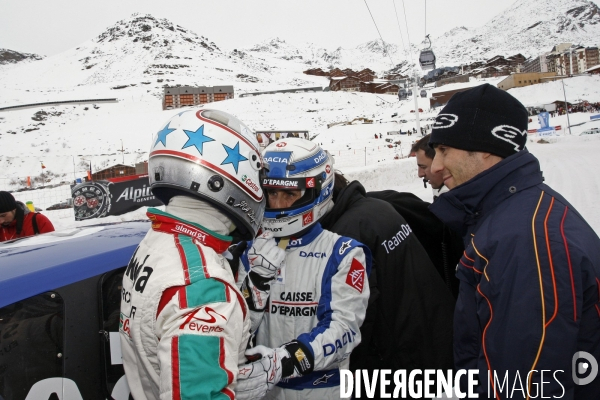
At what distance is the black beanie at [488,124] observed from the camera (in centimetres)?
205

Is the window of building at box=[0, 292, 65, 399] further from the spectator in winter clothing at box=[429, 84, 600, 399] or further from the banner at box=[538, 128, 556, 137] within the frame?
the banner at box=[538, 128, 556, 137]

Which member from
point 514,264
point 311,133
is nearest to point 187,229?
point 514,264

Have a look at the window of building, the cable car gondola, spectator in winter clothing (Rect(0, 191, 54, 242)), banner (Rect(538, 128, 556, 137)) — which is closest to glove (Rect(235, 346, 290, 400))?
the window of building

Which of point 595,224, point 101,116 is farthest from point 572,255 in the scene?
point 101,116

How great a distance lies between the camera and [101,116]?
85062 mm

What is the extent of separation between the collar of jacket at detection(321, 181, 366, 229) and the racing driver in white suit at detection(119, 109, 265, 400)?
899mm

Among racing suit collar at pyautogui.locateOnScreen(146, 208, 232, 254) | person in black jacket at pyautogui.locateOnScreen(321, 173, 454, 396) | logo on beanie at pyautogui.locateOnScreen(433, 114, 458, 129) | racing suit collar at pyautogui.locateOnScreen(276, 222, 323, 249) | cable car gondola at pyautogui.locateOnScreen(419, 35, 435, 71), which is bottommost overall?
person in black jacket at pyautogui.locateOnScreen(321, 173, 454, 396)

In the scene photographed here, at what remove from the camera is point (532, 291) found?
158 cm

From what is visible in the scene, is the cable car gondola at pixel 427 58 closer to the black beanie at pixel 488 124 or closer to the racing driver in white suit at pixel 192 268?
the black beanie at pixel 488 124

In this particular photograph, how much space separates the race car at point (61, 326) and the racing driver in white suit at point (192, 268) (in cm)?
45

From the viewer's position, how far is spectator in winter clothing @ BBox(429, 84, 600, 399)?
1.56 m

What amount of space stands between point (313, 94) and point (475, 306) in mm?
100826

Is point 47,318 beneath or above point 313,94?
beneath

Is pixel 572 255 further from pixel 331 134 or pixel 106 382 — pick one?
pixel 331 134
